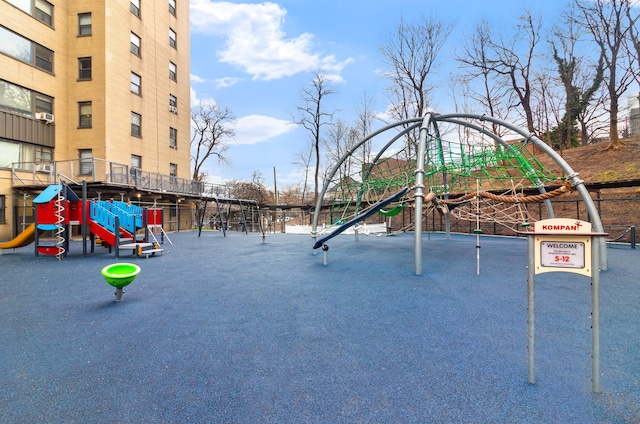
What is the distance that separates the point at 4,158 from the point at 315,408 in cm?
2145

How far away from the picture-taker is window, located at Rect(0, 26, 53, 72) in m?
15.6

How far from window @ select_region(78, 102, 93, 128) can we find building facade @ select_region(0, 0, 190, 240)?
0.06 metres

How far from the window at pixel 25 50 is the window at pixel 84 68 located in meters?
1.32

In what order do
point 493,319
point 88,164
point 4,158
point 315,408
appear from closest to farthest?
point 315,408 < point 493,319 < point 4,158 < point 88,164

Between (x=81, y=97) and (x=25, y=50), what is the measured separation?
302cm

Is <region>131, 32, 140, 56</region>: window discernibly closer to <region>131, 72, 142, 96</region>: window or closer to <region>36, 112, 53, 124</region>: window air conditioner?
<region>131, 72, 142, 96</region>: window

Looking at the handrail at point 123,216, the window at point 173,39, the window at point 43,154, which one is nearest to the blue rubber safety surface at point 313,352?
the handrail at point 123,216

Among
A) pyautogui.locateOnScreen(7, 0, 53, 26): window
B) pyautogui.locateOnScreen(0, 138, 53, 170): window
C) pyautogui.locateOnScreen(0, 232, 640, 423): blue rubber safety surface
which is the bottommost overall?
pyautogui.locateOnScreen(0, 232, 640, 423): blue rubber safety surface

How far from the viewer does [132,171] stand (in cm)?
1889

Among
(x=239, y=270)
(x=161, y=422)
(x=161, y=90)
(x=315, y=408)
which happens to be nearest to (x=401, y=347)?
(x=315, y=408)

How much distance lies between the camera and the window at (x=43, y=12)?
56.4 feet

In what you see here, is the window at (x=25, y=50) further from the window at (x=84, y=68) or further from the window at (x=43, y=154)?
the window at (x=43, y=154)

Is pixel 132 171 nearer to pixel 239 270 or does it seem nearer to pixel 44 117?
pixel 44 117

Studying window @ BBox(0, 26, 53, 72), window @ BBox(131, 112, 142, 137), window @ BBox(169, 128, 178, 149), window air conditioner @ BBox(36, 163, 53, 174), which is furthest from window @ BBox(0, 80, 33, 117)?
window @ BBox(169, 128, 178, 149)
